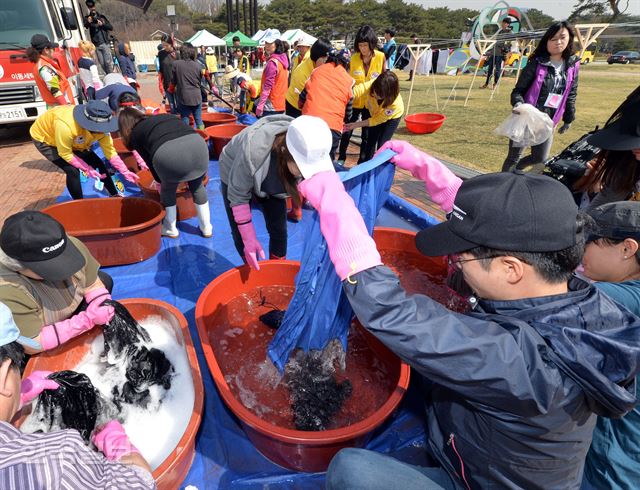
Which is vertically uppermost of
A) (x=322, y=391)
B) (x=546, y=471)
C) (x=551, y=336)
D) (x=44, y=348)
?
(x=551, y=336)

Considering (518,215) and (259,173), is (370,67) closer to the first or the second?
(259,173)

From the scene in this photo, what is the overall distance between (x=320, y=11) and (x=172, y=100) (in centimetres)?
4772

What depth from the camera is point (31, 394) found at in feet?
4.62

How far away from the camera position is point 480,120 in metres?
8.51

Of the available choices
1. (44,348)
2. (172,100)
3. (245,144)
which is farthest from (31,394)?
(172,100)

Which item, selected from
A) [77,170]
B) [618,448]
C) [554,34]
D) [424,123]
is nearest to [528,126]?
[554,34]

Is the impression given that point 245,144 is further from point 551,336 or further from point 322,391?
point 551,336

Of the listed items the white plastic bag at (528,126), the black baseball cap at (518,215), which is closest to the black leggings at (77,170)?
the black baseball cap at (518,215)

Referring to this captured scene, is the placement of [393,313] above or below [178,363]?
above

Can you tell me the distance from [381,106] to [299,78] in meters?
1.04

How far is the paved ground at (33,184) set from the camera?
4.00 metres

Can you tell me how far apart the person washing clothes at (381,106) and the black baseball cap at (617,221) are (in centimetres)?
289

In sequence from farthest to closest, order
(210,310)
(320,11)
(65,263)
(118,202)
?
(320,11), (118,202), (210,310), (65,263)

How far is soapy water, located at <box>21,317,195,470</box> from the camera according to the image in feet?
5.55
